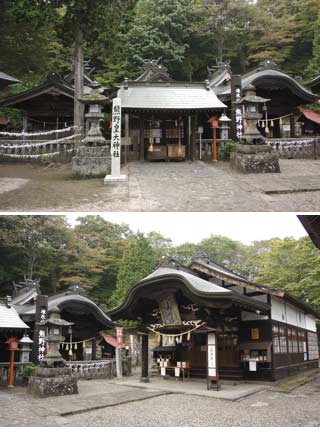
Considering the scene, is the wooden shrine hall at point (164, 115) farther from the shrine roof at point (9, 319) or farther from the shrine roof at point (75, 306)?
the shrine roof at point (9, 319)

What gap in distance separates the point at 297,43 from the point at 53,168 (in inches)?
1026

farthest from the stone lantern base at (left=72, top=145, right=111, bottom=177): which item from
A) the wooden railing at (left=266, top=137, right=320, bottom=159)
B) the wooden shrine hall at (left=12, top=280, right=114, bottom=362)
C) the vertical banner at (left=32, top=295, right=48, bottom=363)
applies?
the wooden railing at (left=266, top=137, right=320, bottom=159)

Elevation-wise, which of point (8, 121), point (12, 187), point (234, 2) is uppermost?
point (234, 2)

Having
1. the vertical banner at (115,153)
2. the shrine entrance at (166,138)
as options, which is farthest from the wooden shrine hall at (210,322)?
the shrine entrance at (166,138)

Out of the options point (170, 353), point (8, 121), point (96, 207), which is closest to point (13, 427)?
point (96, 207)

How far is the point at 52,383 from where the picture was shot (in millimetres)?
10398

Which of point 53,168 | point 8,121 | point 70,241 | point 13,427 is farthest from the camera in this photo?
point 70,241

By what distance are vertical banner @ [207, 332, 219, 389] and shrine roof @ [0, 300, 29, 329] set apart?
7.97 meters

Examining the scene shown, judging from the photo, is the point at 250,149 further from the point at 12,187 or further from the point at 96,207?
the point at 12,187

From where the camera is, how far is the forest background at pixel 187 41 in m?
27.2

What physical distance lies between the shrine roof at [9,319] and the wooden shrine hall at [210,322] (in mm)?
4277

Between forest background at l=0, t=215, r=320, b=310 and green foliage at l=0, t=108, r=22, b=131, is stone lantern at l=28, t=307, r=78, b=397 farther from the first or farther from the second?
green foliage at l=0, t=108, r=22, b=131

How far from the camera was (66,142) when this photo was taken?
18.1 meters

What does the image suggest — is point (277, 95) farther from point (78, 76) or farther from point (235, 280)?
point (235, 280)
